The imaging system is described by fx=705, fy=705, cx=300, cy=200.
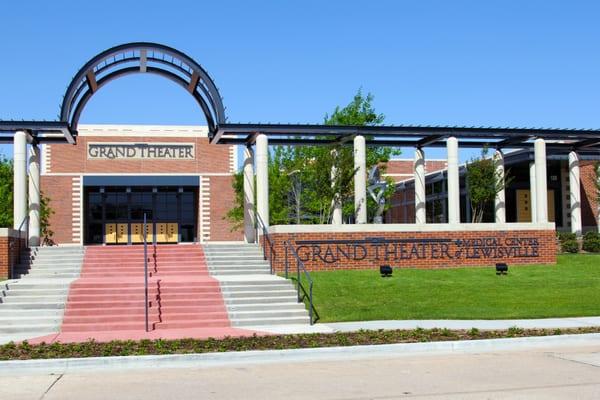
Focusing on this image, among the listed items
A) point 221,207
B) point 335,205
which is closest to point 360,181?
point 335,205

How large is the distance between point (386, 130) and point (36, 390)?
1940 cm

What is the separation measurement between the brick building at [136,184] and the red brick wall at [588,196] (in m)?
20.7

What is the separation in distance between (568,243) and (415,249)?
9252 millimetres

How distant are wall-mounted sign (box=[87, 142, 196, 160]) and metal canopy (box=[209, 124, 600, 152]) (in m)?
16.9

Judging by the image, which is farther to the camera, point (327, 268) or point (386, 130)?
point (386, 130)

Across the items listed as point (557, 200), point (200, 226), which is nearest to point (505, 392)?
point (557, 200)

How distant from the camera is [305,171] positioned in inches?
1353

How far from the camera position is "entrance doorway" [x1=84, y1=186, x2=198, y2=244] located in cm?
4462

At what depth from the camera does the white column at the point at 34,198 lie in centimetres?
2538

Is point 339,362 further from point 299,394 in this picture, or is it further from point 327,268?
point 327,268

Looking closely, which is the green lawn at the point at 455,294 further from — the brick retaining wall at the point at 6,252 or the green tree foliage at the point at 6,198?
the green tree foliage at the point at 6,198

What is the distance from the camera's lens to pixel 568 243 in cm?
2966

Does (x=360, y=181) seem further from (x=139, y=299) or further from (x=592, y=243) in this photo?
(x=139, y=299)

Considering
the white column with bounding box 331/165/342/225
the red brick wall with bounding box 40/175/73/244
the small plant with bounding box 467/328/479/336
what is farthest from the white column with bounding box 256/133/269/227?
the red brick wall with bounding box 40/175/73/244
